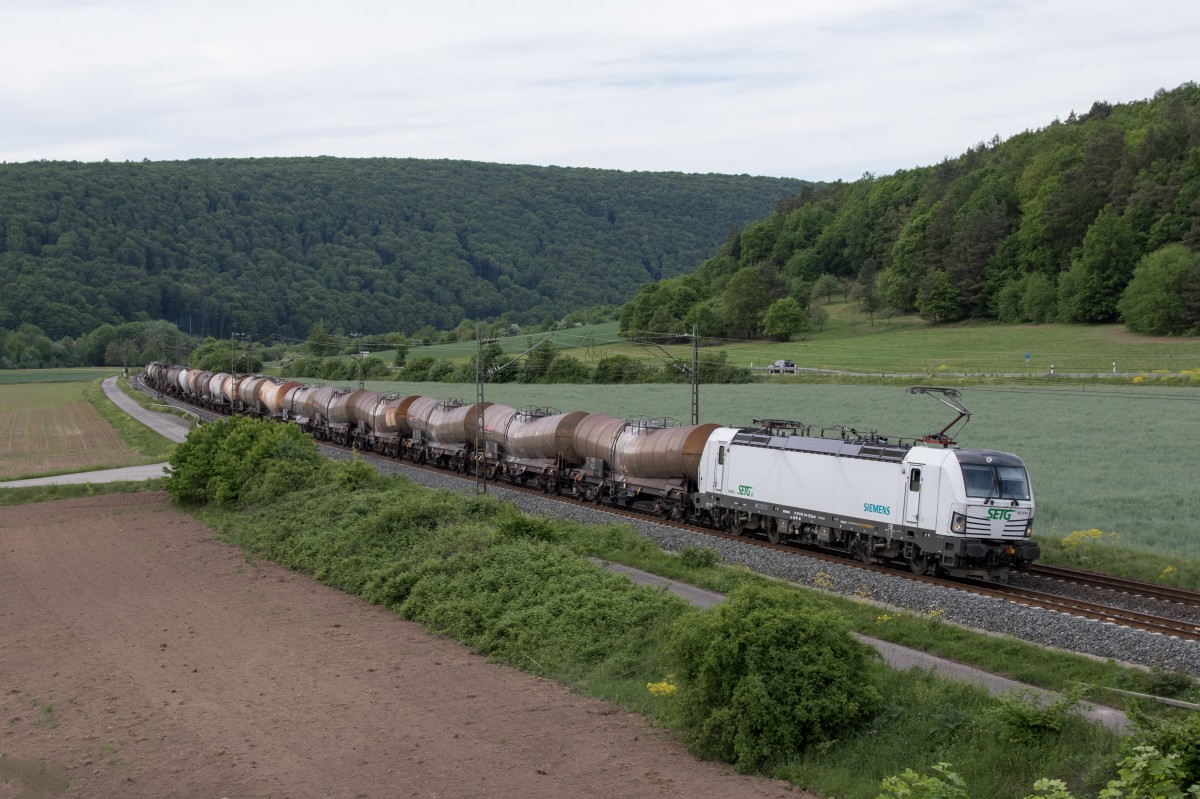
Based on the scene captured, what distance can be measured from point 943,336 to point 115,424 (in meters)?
69.3

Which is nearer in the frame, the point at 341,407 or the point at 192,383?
the point at 341,407

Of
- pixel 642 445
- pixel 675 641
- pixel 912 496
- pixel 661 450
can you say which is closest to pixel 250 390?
pixel 642 445

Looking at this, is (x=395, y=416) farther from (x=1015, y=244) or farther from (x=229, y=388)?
(x=1015, y=244)

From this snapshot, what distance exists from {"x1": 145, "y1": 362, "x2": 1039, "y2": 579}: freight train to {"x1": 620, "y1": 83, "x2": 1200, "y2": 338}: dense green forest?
59.7 m

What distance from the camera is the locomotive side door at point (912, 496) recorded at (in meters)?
25.4

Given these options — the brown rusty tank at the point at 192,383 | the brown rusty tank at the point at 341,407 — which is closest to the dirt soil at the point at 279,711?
the brown rusty tank at the point at 341,407

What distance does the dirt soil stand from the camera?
13359 mm

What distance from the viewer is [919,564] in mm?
26062

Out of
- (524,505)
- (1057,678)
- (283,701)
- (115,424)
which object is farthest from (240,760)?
(115,424)

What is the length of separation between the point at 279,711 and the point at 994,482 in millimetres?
16654

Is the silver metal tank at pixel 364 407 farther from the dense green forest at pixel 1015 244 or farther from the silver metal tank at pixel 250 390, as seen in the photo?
the dense green forest at pixel 1015 244

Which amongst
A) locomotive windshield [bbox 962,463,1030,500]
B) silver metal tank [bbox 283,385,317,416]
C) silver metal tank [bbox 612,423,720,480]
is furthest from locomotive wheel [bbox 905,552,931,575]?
silver metal tank [bbox 283,385,317,416]

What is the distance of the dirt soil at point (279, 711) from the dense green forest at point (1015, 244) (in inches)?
2997

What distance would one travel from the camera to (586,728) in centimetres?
1526
